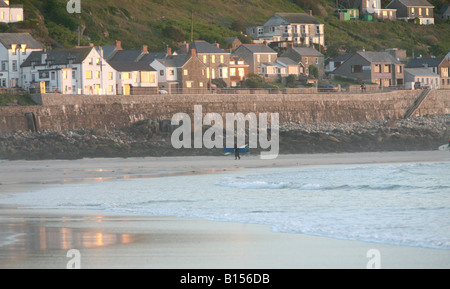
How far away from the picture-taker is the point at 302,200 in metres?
18.0

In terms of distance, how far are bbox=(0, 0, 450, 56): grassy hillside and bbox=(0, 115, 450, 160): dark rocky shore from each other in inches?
Answer: 1037

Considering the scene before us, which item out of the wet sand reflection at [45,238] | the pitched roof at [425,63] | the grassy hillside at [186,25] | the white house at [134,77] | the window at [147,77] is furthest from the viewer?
the pitched roof at [425,63]

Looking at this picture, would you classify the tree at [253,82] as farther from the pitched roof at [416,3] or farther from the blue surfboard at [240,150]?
the pitched roof at [416,3]

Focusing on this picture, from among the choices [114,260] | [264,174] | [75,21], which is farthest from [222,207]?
[75,21]

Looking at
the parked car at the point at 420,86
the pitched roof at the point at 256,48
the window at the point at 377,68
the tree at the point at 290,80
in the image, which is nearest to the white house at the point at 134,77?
the tree at the point at 290,80

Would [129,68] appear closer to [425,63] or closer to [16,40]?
[16,40]

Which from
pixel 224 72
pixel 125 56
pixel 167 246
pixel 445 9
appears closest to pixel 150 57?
pixel 125 56

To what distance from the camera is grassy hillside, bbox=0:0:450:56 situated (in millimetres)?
71812

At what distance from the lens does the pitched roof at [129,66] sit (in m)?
54.3

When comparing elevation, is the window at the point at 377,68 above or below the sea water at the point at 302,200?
above

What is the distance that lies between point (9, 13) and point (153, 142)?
35.9 meters

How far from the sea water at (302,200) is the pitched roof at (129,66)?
29.1m

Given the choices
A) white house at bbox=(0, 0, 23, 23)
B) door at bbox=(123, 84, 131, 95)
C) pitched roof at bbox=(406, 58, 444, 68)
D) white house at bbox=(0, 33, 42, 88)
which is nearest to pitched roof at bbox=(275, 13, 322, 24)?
pitched roof at bbox=(406, 58, 444, 68)

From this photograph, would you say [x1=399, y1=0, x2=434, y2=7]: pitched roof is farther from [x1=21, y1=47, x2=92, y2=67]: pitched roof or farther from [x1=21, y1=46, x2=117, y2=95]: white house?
[x1=21, y1=47, x2=92, y2=67]: pitched roof
